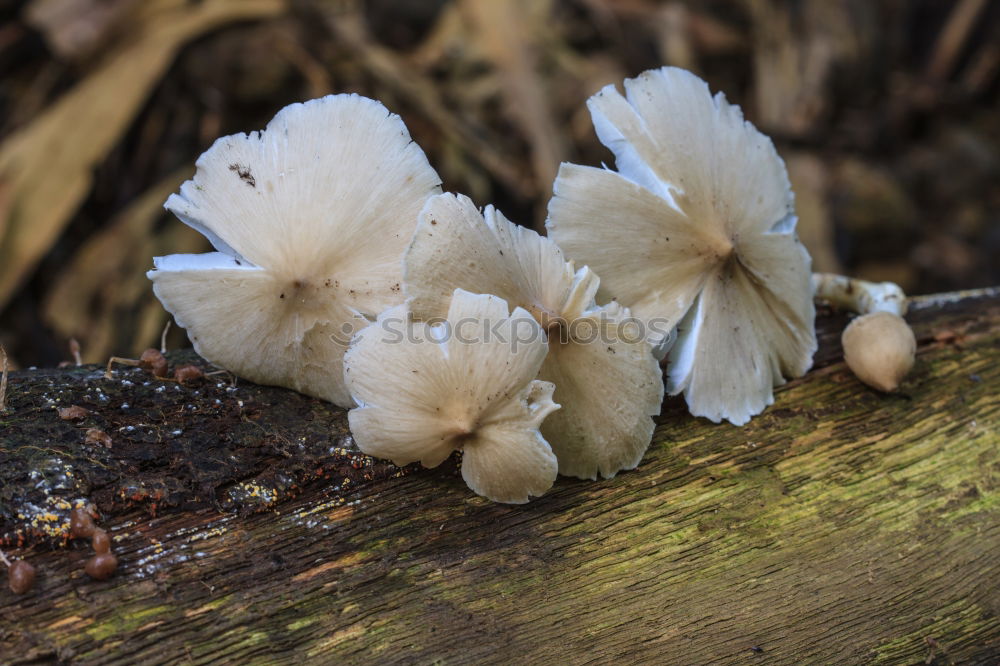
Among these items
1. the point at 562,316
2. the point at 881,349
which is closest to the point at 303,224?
the point at 562,316

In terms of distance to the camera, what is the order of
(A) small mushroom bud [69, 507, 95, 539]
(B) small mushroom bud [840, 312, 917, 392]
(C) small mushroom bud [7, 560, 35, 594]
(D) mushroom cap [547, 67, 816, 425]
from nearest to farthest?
(C) small mushroom bud [7, 560, 35, 594] < (A) small mushroom bud [69, 507, 95, 539] < (D) mushroom cap [547, 67, 816, 425] < (B) small mushroom bud [840, 312, 917, 392]

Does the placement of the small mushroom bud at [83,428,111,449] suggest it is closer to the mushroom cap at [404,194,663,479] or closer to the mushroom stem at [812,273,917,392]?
the mushroom cap at [404,194,663,479]

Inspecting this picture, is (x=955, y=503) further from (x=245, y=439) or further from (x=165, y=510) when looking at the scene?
(x=165, y=510)

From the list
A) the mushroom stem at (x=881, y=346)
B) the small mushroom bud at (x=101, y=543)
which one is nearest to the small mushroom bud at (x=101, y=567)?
the small mushroom bud at (x=101, y=543)

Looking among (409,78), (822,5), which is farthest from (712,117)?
(822,5)

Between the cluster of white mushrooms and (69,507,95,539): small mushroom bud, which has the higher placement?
the cluster of white mushrooms

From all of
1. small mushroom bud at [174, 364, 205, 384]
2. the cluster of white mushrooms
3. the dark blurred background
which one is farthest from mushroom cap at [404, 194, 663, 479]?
the dark blurred background
